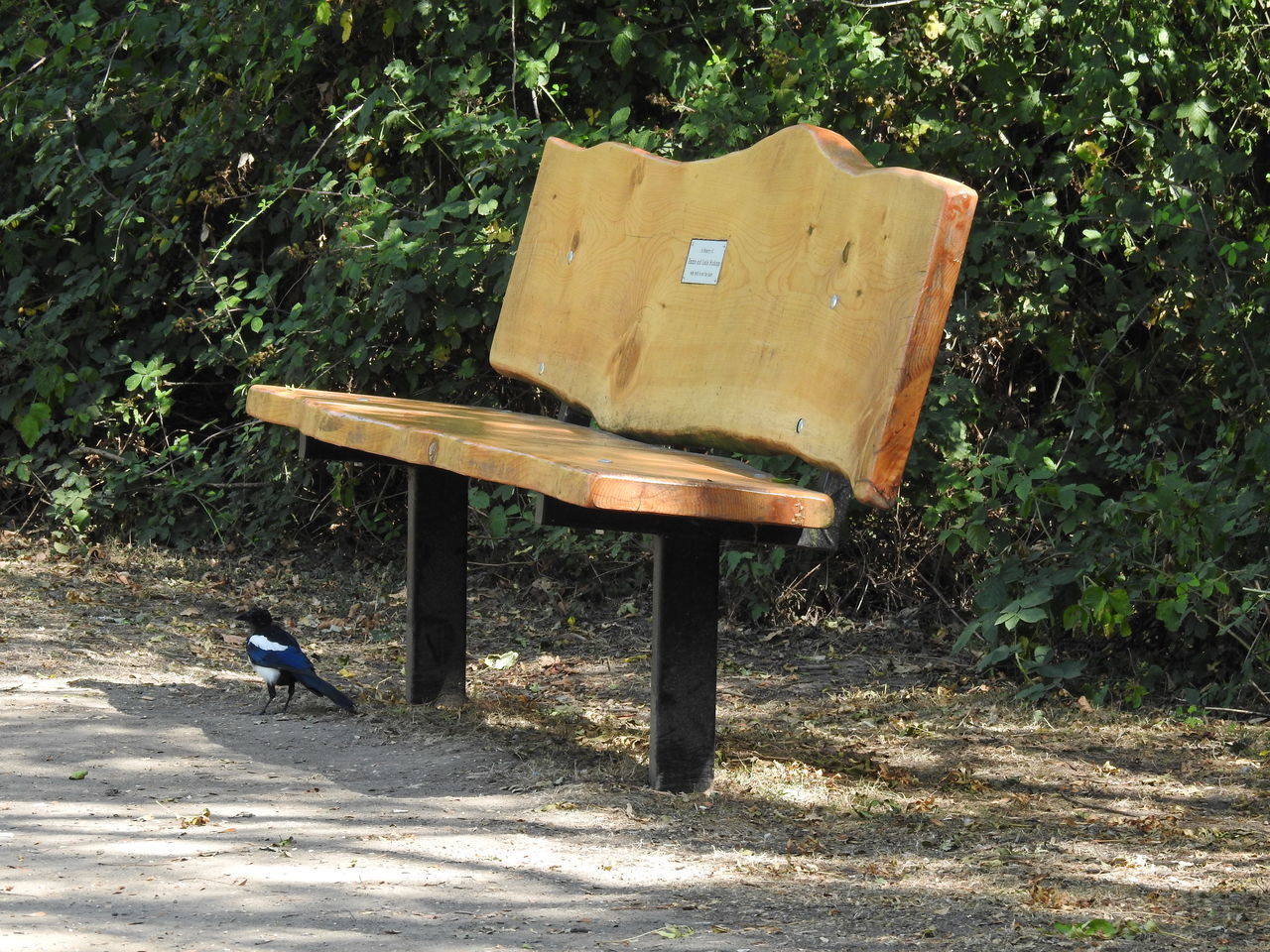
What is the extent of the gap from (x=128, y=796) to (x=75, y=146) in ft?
13.7

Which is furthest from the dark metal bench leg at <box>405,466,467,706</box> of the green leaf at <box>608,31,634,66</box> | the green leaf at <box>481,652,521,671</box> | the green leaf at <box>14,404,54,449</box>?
the green leaf at <box>14,404,54,449</box>

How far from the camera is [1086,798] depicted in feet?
11.3

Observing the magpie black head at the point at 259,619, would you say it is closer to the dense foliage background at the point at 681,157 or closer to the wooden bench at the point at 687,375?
the wooden bench at the point at 687,375

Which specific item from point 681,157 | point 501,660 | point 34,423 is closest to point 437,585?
point 501,660

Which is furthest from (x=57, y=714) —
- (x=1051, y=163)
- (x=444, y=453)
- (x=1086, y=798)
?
(x=1051, y=163)

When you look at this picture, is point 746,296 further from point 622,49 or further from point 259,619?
point 622,49

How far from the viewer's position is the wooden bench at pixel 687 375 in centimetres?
296

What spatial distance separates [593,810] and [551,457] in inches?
28.0

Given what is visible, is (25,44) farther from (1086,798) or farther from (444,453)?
(1086,798)

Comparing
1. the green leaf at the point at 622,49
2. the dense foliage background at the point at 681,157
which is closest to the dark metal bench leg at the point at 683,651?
the dense foliage background at the point at 681,157

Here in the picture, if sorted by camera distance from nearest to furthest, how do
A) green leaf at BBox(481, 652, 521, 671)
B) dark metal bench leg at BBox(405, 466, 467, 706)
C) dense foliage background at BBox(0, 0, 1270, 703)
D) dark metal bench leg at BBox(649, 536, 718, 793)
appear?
1. dark metal bench leg at BBox(649, 536, 718, 793)
2. dark metal bench leg at BBox(405, 466, 467, 706)
3. dense foliage background at BBox(0, 0, 1270, 703)
4. green leaf at BBox(481, 652, 521, 671)

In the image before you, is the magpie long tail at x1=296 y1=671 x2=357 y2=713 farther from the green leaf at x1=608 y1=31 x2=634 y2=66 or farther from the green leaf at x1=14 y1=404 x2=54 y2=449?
the green leaf at x1=14 y1=404 x2=54 y2=449

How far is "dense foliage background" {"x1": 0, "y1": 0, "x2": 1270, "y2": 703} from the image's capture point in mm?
4473

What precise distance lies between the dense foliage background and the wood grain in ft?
3.95
